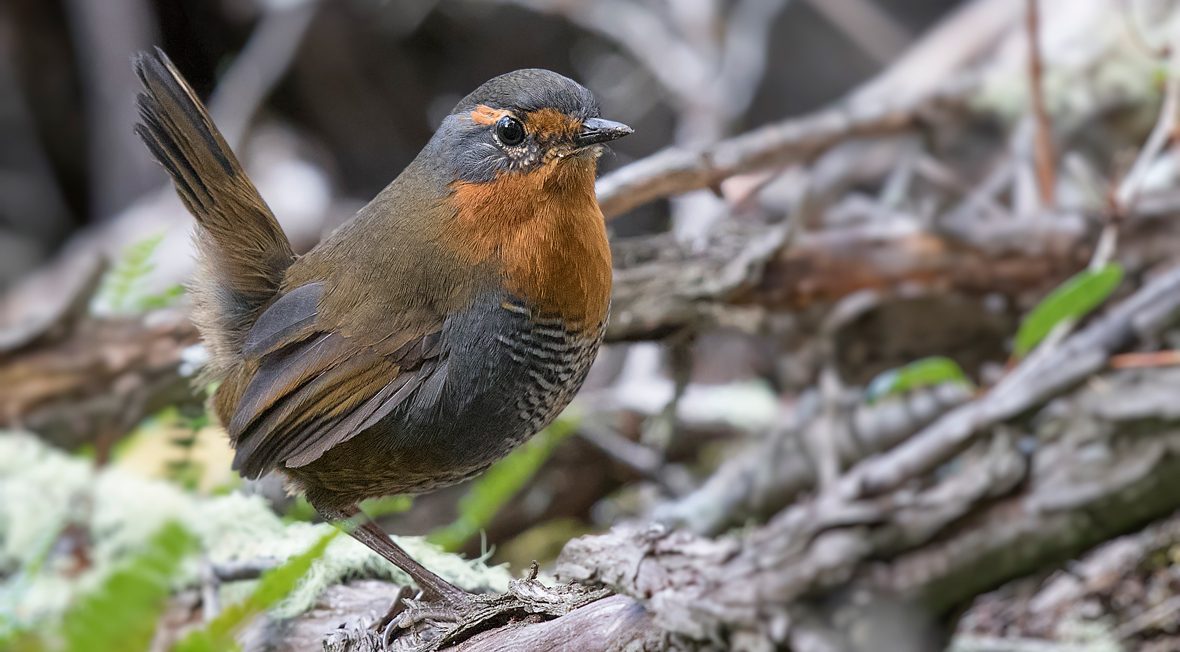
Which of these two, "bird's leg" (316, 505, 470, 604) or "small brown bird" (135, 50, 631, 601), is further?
"bird's leg" (316, 505, 470, 604)

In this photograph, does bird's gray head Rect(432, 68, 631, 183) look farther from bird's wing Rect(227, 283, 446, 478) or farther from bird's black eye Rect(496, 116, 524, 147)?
bird's wing Rect(227, 283, 446, 478)

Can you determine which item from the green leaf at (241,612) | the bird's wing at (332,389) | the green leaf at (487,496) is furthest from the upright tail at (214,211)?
the green leaf at (241,612)

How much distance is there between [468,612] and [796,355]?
229cm

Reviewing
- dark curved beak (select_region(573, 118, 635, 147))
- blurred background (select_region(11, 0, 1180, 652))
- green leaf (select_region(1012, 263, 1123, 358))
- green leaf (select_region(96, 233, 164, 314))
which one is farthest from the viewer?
green leaf (select_region(96, 233, 164, 314))

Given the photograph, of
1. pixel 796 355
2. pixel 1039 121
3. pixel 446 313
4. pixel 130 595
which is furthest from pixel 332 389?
pixel 1039 121

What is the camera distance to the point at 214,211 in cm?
264

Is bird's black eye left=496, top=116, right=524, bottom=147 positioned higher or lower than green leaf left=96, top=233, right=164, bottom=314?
lower

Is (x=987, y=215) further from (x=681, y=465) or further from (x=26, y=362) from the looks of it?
(x=26, y=362)

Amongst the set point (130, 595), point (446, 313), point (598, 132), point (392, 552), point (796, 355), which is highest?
point (796, 355)

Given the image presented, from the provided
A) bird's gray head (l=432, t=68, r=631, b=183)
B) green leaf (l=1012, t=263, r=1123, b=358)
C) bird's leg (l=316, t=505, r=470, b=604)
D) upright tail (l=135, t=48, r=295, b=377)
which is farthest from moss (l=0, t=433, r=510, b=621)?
green leaf (l=1012, t=263, r=1123, b=358)

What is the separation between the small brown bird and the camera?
2352 mm

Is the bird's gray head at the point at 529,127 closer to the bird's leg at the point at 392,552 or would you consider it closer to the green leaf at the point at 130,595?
the bird's leg at the point at 392,552

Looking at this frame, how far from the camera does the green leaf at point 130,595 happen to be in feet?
3.83

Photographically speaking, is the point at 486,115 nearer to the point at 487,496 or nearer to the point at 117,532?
the point at 487,496
